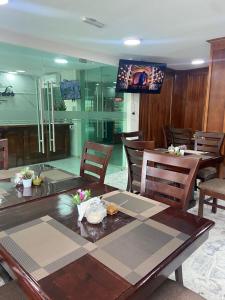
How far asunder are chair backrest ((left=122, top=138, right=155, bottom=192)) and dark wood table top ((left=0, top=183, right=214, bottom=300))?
125 centimetres

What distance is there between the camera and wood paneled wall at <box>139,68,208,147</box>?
4.95m

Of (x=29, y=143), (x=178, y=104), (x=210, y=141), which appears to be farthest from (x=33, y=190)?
(x=178, y=104)

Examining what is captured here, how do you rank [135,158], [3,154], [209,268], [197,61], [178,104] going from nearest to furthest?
[209,268] < [3,154] < [135,158] < [197,61] < [178,104]

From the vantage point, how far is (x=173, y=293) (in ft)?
3.35

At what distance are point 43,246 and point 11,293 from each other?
28 cm

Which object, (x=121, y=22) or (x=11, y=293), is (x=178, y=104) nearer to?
(x=121, y=22)

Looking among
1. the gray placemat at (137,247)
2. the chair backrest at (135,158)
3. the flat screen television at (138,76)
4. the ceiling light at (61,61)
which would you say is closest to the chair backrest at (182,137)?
the flat screen television at (138,76)

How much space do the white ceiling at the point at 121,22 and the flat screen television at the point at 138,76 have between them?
47cm

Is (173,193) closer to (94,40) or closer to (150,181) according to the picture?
(150,181)

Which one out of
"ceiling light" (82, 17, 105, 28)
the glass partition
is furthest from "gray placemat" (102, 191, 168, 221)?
the glass partition

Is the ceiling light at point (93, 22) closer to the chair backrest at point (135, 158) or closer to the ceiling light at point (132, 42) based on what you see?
the ceiling light at point (132, 42)

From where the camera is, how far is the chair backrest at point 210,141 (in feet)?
10.3

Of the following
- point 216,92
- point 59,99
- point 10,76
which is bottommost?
point 59,99

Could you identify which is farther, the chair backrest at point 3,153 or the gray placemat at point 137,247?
the chair backrest at point 3,153
